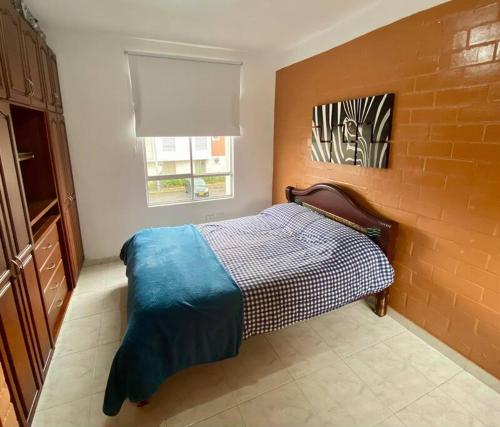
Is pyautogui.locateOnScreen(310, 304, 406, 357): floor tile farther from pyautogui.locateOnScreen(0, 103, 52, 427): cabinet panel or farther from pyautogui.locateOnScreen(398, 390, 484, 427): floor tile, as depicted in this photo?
pyautogui.locateOnScreen(0, 103, 52, 427): cabinet panel

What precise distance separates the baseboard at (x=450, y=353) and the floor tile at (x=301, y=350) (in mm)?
721

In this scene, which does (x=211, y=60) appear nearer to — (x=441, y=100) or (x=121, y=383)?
(x=441, y=100)

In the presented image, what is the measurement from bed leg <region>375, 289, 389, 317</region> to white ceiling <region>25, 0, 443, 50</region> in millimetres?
2123

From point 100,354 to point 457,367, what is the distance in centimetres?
247

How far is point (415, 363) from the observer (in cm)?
194

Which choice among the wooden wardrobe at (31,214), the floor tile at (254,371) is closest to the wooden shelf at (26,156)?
the wooden wardrobe at (31,214)

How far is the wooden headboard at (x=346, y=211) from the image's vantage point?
2250 mm

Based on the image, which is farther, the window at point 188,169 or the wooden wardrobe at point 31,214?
the window at point 188,169

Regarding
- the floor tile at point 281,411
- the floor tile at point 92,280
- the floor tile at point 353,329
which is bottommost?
the floor tile at point 281,411

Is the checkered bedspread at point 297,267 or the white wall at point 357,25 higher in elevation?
the white wall at point 357,25

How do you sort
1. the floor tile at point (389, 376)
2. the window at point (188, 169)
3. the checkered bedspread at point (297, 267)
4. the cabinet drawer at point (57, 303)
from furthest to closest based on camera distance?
the window at point (188, 169)
the cabinet drawer at point (57, 303)
the checkered bedspread at point (297, 267)
the floor tile at point (389, 376)

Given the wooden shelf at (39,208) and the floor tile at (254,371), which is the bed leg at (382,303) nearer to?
the floor tile at (254,371)

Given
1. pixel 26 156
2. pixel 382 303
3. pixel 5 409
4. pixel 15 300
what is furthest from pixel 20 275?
pixel 382 303

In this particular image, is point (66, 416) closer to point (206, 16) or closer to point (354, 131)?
point (354, 131)
